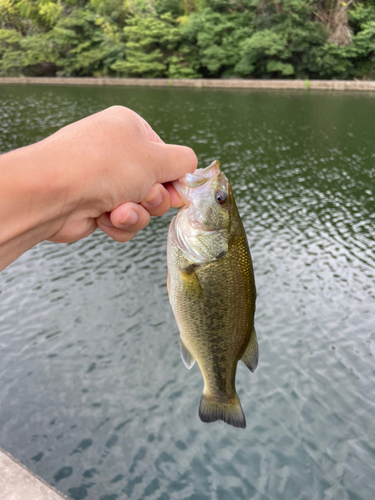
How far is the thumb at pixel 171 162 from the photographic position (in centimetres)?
200

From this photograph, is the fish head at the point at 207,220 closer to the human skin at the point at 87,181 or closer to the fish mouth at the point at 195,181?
the fish mouth at the point at 195,181

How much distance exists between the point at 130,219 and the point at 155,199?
0.17 metres

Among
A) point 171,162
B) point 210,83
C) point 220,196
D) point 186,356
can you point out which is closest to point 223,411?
point 186,356

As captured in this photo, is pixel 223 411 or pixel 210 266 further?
pixel 223 411

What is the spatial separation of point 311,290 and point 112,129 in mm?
8192

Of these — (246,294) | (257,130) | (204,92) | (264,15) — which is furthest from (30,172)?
(264,15)

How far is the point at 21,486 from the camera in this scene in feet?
12.4

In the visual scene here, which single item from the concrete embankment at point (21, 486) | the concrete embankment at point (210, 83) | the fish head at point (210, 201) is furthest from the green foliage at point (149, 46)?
the fish head at point (210, 201)

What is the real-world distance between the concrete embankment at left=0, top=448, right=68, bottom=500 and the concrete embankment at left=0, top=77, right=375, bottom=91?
37926 mm

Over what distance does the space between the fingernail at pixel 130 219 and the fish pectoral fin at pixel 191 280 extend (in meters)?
0.39

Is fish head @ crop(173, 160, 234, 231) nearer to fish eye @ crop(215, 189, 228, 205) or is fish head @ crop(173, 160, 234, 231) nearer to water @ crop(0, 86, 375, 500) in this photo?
fish eye @ crop(215, 189, 228, 205)

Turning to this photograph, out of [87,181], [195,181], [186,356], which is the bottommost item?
[186,356]

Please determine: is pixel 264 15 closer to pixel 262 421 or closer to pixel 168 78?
pixel 168 78

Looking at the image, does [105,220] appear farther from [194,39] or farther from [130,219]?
[194,39]
